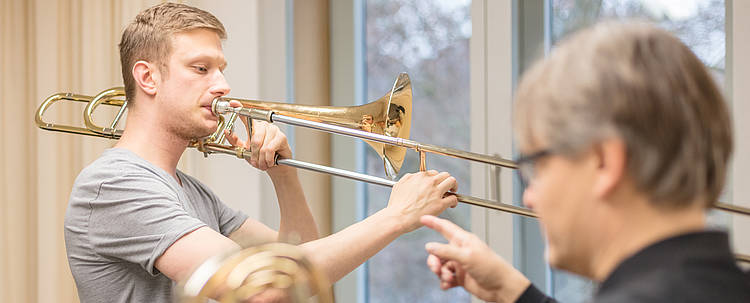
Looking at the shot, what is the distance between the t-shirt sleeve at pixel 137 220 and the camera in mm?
1413

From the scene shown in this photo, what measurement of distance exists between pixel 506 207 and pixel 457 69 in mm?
1008

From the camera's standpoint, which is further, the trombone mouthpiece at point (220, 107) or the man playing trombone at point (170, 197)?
the trombone mouthpiece at point (220, 107)

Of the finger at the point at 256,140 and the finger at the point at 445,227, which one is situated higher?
the finger at the point at 256,140

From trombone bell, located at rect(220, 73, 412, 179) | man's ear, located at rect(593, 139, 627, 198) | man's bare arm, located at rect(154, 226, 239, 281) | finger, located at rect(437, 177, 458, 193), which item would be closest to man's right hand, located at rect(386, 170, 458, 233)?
finger, located at rect(437, 177, 458, 193)

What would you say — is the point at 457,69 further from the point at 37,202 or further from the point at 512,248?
the point at 37,202

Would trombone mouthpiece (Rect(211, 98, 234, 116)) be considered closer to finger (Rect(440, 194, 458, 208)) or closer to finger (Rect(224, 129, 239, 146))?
finger (Rect(224, 129, 239, 146))

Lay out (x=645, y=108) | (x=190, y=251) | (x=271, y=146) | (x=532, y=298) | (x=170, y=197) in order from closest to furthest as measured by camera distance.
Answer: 1. (x=645, y=108)
2. (x=532, y=298)
3. (x=190, y=251)
4. (x=170, y=197)
5. (x=271, y=146)

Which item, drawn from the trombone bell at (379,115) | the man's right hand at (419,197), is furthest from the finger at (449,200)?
the trombone bell at (379,115)

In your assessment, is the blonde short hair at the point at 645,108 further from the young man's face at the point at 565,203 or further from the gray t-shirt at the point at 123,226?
the gray t-shirt at the point at 123,226

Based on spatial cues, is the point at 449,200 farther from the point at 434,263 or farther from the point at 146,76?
the point at 146,76

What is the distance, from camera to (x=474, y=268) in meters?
1.01

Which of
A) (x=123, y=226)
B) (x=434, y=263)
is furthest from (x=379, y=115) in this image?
(x=434, y=263)

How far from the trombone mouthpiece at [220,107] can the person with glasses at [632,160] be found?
1.09 metres

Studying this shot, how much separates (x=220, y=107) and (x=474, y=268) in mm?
927
